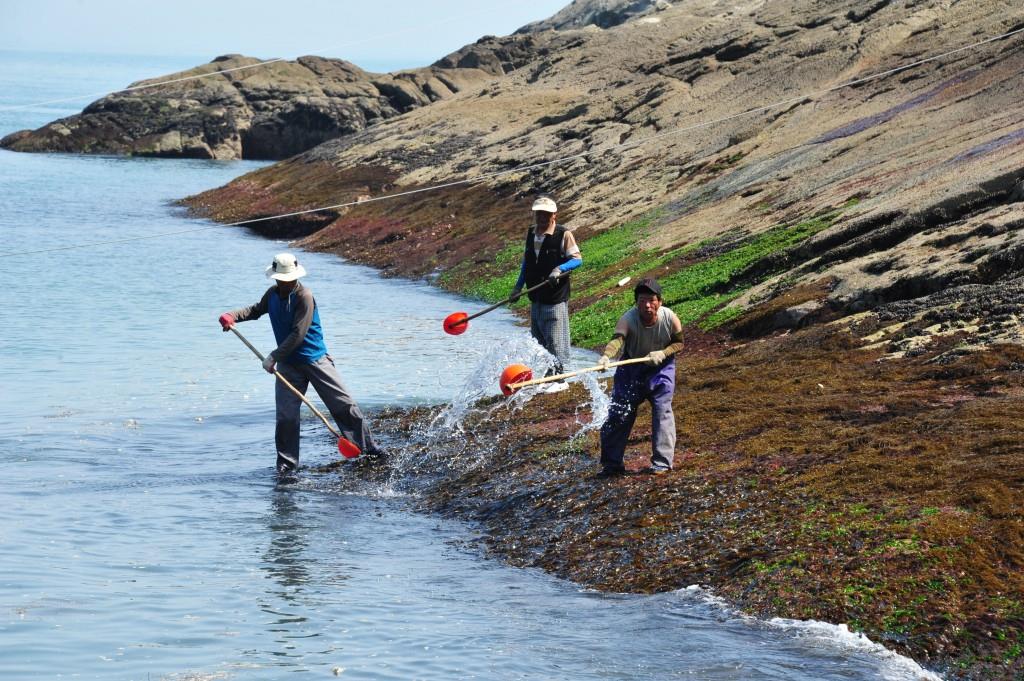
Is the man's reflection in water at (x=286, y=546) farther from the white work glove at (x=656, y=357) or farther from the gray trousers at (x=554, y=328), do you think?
the gray trousers at (x=554, y=328)

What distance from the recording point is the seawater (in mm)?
8531

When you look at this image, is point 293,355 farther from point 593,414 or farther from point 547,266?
point 593,414

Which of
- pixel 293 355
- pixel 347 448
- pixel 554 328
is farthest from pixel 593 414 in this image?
pixel 293 355

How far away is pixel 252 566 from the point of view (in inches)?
434

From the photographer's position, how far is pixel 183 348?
25391 mm

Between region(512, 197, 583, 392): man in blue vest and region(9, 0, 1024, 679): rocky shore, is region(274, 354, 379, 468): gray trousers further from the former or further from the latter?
region(512, 197, 583, 392): man in blue vest

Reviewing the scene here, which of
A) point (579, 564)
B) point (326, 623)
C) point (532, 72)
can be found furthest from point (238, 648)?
point (532, 72)

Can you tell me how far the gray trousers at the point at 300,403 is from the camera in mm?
14133

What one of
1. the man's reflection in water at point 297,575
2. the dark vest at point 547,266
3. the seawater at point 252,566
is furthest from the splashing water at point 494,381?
the man's reflection in water at point 297,575

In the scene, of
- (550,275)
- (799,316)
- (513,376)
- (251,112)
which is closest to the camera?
(513,376)

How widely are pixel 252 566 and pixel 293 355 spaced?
11.5 ft

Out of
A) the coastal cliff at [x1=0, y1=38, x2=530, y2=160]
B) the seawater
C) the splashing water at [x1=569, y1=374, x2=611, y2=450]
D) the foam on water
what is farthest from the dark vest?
the coastal cliff at [x1=0, y1=38, x2=530, y2=160]

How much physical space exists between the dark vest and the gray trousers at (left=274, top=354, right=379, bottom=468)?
8.20 feet

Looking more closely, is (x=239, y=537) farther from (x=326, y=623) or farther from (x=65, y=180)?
(x=65, y=180)
